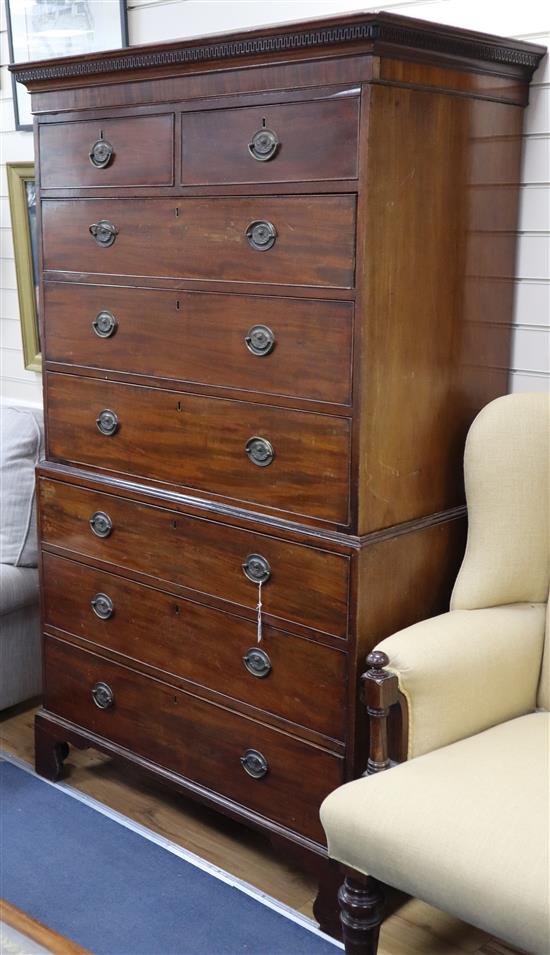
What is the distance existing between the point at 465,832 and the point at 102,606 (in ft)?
4.69

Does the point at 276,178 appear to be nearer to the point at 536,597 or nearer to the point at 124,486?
the point at 124,486

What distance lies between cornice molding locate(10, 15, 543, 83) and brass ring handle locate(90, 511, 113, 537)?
3.91 feet

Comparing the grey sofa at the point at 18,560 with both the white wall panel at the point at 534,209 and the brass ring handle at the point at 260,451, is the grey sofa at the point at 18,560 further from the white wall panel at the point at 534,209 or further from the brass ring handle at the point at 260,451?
the white wall panel at the point at 534,209

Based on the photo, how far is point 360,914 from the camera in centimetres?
214

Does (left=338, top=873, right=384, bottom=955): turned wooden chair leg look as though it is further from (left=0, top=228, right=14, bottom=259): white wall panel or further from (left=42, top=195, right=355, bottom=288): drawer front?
(left=0, top=228, right=14, bottom=259): white wall panel

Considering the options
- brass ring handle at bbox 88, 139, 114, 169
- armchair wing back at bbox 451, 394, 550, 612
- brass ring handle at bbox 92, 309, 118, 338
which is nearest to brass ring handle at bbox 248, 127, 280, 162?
brass ring handle at bbox 88, 139, 114, 169

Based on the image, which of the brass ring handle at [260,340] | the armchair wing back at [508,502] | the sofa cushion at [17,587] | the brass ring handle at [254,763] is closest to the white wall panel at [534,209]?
the armchair wing back at [508,502]

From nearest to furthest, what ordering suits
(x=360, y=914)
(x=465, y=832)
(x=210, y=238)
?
(x=465, y=832)
(x=360, y=914)
(x=210, y=238)

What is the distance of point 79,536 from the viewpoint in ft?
10.0

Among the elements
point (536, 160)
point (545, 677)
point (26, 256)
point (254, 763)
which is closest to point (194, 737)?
point (254, 763)

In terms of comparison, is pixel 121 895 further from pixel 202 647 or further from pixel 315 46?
pixel 315 46

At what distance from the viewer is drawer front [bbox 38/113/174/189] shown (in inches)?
104

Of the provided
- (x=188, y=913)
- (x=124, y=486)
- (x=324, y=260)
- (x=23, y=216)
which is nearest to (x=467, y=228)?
(x=324, y=260)

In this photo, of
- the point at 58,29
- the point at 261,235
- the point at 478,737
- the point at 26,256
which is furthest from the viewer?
the point at 26,256
